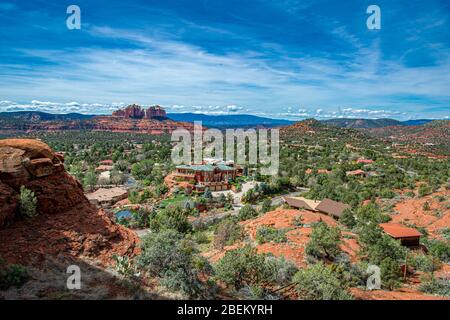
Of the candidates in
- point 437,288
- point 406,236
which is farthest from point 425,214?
point 437,288

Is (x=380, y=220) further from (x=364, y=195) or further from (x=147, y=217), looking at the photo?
(x=147, y=217)

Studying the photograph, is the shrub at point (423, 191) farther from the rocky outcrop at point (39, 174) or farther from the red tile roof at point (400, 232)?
the rocky outcrop at point (39, 174)

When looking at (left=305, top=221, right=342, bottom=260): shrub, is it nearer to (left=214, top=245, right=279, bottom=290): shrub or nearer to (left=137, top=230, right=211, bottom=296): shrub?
(left=214, top=245, right=279, bottom=290): shrub

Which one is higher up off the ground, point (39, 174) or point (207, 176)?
point (39, 174)

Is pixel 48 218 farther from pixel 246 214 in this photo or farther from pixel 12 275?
pixel 246 214

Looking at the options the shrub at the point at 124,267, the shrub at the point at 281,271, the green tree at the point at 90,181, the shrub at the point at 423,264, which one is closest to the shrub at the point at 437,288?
the shrub at the point at 423,264

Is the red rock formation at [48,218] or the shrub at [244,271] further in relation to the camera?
the shrub at [244,271]

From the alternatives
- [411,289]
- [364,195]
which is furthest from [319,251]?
[364,195]
